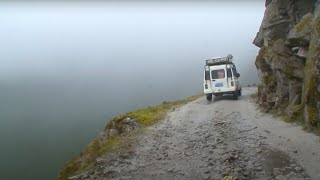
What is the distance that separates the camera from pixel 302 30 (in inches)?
824

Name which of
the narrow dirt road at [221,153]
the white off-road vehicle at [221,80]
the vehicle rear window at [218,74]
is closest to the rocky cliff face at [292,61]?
the narrow dirt road at [221,153]

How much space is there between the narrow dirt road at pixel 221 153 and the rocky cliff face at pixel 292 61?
4.52 feet

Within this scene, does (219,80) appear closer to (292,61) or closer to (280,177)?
(292,61)

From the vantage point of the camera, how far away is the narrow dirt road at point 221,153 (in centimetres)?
1400

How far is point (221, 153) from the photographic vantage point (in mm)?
16406

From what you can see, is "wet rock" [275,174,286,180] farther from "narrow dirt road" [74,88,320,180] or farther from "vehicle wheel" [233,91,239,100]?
"vehicle wheel" [233,91,239,100]

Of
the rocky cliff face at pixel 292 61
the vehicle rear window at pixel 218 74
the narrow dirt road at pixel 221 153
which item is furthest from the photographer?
the vehicle rear window at pixel 218 74

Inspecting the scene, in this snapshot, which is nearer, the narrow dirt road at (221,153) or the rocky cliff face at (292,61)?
the narrow dirt road at (221,153)

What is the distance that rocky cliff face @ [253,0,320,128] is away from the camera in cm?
1816

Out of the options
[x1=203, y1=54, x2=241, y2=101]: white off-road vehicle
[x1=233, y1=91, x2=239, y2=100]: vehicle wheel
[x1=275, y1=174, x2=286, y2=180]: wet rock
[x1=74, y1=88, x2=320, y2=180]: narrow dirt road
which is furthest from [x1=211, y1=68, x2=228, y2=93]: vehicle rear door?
[x1=275, y1=174, x2=286, y2=180]: wet rock

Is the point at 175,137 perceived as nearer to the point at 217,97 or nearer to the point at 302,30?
the point at 302,30

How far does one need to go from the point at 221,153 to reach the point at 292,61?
8929 mm

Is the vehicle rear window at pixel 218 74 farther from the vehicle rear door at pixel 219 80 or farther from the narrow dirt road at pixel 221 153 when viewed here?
the narrow dirt road at pixel 221 153

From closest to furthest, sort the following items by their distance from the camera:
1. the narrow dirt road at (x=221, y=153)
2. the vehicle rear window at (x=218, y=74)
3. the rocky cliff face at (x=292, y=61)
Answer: the narrow dirt road at (x=221, y=153), the rocky cliff face at (x=292, y=61), the vehicle rear window at (x=218, y=74)
